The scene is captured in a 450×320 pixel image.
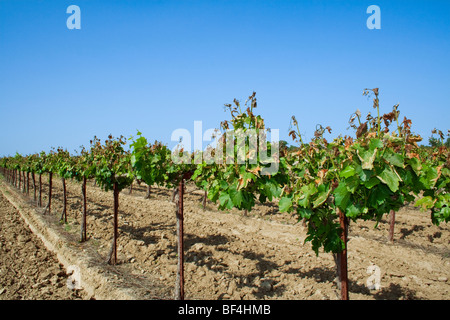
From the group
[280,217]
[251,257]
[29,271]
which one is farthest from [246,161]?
[280,217]

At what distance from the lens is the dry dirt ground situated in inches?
204

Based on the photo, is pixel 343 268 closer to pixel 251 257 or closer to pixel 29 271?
pixel 251 257

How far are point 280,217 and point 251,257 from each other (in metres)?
4.79

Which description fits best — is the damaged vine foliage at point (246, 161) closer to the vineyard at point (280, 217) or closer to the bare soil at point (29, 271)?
the vineyard at point (280, 217)

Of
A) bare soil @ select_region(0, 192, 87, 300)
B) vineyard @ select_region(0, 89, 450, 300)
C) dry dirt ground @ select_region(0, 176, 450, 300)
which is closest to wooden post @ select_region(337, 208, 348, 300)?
vineyard @ select_region(0, 89, 450, 300)

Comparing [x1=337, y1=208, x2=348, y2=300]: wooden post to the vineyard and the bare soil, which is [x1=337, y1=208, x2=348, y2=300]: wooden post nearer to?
the vineyard

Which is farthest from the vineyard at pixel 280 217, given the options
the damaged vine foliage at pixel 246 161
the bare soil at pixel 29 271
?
the bare soil at pixel 29 271

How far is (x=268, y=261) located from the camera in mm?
6539

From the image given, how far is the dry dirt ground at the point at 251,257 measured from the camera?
17.0ft

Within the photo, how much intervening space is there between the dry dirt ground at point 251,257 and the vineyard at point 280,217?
0.04 metres

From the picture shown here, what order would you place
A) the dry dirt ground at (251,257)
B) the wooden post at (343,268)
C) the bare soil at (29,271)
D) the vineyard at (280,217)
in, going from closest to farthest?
the vineyard at (280,217), the wooden post at (343,268), the dry dirt ground at (251,257), the bare soil at (29,271)

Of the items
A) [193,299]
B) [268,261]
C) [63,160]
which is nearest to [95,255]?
[193,299]

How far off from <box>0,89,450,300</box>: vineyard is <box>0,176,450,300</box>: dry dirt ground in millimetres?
35
